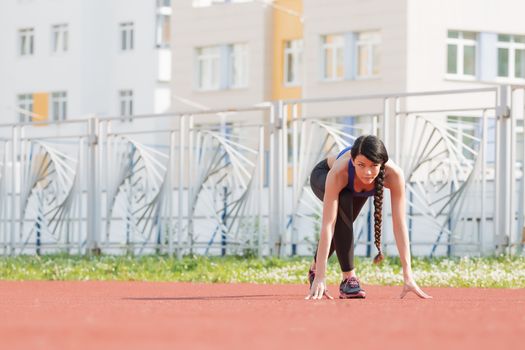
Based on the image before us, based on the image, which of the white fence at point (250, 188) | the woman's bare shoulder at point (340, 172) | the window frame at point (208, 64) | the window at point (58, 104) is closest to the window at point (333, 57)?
the window frame at point (208, 64)

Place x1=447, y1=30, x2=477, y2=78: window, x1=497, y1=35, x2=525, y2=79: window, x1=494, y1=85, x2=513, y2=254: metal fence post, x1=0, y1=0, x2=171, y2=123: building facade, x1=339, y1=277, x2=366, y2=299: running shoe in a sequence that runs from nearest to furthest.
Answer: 1. x1=339, y1=277, x2=366, y2=299: running shoe
2. x1=494, y1=85, x2=513, y2=254: metal fence post
3. x1=447, y1=30, x2=477, y2=78: window
4. x1=497, y1=35, x2=525, y2=79: window
5. x1=0, y1=0, x2=171, y2=123: building facade

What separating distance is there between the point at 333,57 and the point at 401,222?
41387mm

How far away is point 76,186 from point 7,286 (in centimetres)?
904

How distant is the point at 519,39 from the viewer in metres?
52.6

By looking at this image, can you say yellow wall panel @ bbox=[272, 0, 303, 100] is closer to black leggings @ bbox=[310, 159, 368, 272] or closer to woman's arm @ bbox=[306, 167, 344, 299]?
black leggings @ bbox=[310, 159, 368, 272]

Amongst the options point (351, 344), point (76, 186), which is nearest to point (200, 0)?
point (76, 186)

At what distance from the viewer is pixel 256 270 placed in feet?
66.1

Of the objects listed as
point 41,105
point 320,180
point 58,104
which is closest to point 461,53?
point 58,104

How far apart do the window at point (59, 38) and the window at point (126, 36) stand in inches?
94.7

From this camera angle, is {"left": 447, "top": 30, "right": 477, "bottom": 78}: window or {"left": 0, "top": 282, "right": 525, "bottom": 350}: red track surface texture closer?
{"left": 0, "top": 282, "right": 525, "bottom": 350}: red track surface texture

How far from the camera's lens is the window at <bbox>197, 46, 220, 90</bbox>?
6094 cm

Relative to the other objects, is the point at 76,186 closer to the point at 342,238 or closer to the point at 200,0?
the point at 342,238

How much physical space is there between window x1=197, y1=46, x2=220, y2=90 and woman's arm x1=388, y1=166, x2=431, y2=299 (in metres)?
48.2

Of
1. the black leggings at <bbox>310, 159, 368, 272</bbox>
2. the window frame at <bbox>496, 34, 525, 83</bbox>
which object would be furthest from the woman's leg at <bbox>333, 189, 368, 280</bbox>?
the window frame at <bbox>496, 34, 525, 83</bbox>
